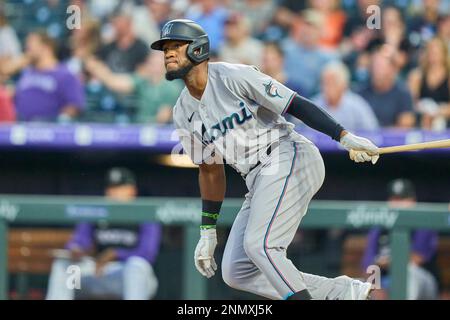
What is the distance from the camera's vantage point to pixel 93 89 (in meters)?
9.54

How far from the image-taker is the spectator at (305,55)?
30.6 ft

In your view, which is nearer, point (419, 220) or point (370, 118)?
point (419, 220)

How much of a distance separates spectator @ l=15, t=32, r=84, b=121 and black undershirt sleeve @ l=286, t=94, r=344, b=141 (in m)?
4.62

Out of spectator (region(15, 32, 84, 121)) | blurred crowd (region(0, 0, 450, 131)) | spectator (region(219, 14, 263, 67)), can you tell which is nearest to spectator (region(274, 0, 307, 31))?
blurred crowd (region(0, 0, 450, 131))

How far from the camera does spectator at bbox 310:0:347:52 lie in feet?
31.4

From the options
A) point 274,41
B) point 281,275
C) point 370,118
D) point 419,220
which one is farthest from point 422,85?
point 281,275

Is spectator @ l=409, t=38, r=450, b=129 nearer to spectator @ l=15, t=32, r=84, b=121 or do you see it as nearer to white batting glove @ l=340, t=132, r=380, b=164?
spectator @ l=15, t=32, r=84, b=121

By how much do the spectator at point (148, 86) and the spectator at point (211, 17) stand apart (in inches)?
21.8

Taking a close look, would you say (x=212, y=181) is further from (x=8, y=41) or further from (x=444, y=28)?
(x=8, y=41)

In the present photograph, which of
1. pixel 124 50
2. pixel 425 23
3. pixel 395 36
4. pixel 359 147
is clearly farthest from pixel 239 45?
pixel 359 147

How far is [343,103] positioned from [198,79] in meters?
4.12

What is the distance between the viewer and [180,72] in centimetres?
506

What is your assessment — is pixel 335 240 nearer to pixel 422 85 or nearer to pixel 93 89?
pixel 422 85
